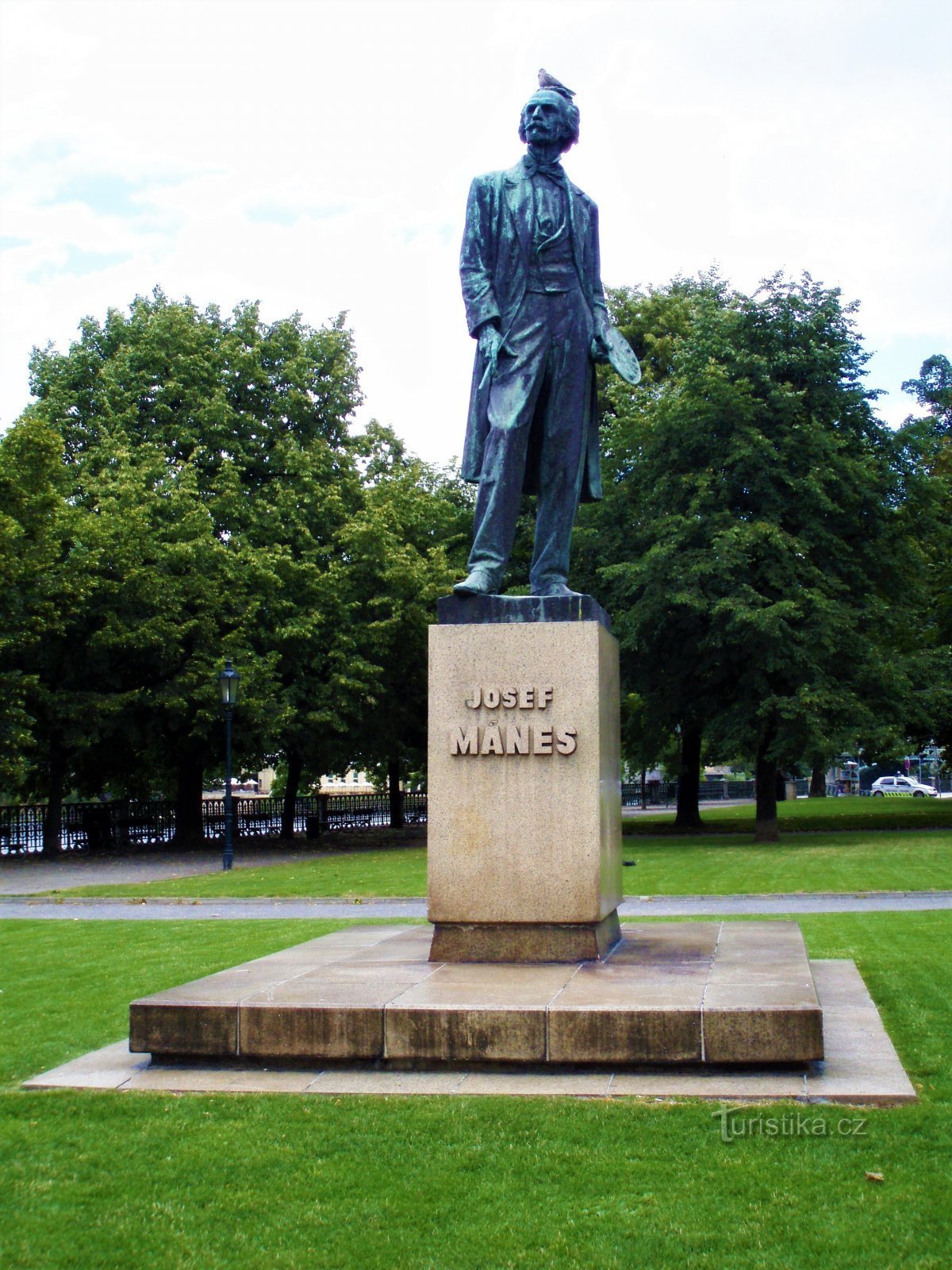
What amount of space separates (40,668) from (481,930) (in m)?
24.9

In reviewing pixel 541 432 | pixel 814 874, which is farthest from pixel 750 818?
pixel 541 432

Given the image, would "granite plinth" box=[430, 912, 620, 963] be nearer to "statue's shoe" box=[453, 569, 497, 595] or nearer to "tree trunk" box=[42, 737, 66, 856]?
"statue's shoe" box=[453, 569, 497, 595]

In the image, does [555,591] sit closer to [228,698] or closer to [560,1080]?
[560,1080]

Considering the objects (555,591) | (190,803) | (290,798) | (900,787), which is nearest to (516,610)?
(555,591)

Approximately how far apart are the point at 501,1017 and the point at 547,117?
5973 mm

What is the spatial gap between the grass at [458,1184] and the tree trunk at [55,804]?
1013 inches

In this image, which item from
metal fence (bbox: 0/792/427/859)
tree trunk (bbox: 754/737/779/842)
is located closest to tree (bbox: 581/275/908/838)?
tree trunk (bbox: 754/737/779/842)

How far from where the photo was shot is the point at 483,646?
808 centimetres

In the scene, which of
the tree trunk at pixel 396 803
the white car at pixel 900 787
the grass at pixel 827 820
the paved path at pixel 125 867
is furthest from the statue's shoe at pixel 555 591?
the white car at pixel 900 787

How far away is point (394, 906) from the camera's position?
18.0 meters

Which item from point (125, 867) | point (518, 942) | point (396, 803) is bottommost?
point (125, 867)

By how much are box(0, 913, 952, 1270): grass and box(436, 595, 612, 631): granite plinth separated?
3.21 meters

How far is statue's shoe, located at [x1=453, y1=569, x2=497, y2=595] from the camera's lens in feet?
27.2

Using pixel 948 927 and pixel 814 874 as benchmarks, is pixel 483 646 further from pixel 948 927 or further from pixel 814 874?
pixel 814 874
